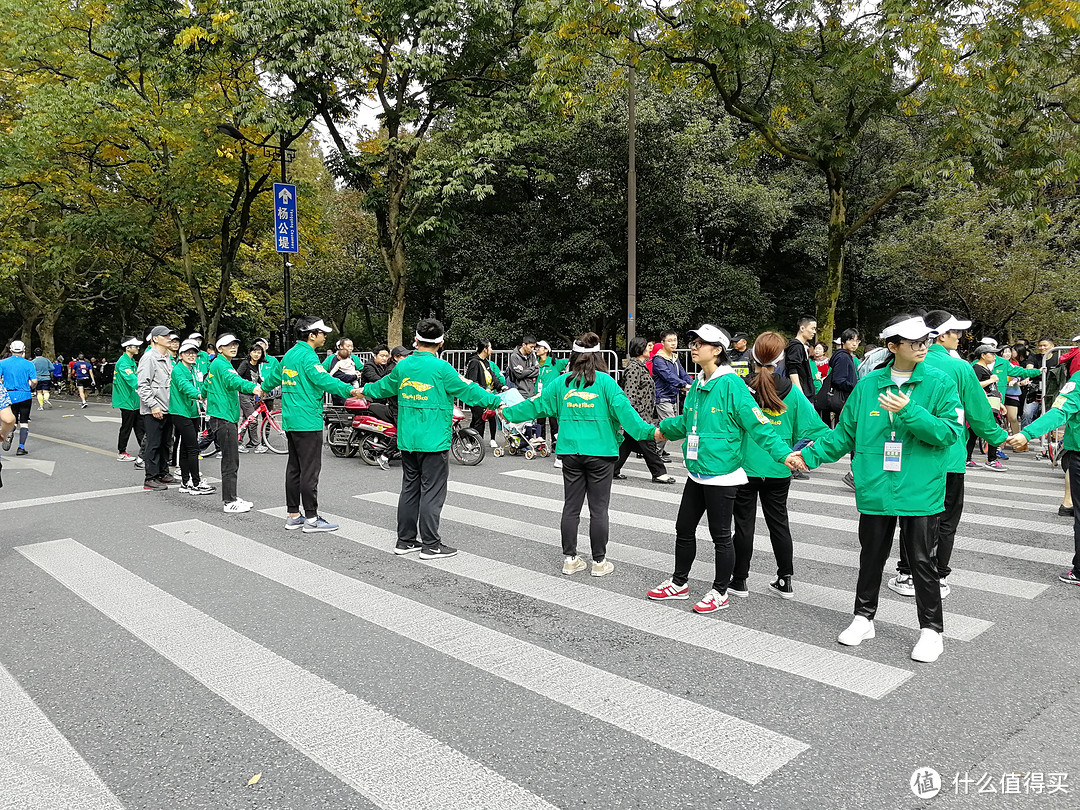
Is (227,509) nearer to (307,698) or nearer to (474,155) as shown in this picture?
(307,698)

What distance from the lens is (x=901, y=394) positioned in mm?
4188

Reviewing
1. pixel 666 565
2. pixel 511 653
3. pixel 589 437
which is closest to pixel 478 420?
pixel 666 565

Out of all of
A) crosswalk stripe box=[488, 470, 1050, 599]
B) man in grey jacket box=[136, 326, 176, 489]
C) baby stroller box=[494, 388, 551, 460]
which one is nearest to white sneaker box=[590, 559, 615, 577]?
crosswalk stripe box=[488, 470, 1050, 599]

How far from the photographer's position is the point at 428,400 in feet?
21.6

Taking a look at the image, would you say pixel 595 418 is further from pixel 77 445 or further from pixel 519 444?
pixel 77 445

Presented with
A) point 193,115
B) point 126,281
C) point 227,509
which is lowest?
point 227,509

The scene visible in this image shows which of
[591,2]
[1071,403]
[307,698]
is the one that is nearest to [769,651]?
[307,698]

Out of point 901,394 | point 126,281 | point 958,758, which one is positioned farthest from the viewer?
point 126,281

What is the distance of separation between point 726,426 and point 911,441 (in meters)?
1.12

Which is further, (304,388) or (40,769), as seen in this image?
(304,388)

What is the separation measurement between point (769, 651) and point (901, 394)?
5.18 feet

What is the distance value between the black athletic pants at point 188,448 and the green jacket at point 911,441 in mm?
7657

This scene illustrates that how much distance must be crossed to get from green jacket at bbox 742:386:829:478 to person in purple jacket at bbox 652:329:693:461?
5084 mm

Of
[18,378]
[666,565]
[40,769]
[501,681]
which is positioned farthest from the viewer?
[18,378]
